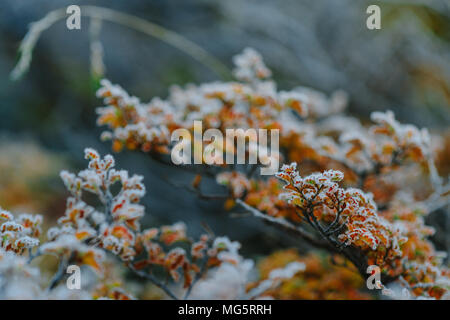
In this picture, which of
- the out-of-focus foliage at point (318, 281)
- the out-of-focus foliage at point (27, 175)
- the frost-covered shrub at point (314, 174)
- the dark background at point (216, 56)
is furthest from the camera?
the dark background at point (216, 56)

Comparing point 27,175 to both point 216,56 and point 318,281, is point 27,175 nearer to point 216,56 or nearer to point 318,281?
point 216,56

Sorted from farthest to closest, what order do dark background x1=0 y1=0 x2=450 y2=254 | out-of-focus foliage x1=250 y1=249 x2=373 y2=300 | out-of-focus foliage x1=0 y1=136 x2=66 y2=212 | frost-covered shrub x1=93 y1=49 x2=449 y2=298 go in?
dark background x1=0 y1=0 x2=450 y2=254 < out-of-focus foliage x1=0 y1=136 x2=66 y2=212 < out-of-focus foliage x1=250 y1=249 x2=373 y2=300 < frost-covered shrub x1=93 y1=49 x2=449 y2=298

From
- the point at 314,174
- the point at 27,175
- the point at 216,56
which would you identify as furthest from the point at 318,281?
the point at 216,56

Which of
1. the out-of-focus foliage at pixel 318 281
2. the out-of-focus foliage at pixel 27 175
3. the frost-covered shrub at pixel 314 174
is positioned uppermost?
the out-of-focus foliage at pixel 27 175

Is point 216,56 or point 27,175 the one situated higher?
point 216,56

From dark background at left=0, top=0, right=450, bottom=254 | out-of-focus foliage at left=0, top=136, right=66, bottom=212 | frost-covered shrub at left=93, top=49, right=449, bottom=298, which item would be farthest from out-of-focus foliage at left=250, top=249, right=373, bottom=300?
out-of-focus foliage at left=0, top=136, right=66, bottom=212

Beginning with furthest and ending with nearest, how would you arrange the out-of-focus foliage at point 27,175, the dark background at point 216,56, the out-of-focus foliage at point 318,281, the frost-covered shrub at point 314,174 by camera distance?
the dark background at point 216,56 < the out-of-focus foliage at point 27,175 < the out-of-focus foliage at point 318,281 < the frost-covered shrub at point 314,174

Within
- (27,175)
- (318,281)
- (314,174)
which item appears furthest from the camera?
(27,175)

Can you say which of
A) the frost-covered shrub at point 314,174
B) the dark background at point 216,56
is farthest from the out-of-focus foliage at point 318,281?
the dark background at point 216,56

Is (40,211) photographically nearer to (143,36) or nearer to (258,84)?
(258,84)

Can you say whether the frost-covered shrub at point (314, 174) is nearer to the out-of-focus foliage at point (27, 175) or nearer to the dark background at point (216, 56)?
the dark background at point (216, 56)

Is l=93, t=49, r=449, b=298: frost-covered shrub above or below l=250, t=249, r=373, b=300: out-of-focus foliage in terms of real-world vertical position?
above

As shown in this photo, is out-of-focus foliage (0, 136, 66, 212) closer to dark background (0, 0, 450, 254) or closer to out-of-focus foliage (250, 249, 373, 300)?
dark background (0, 0, 450, 254)
